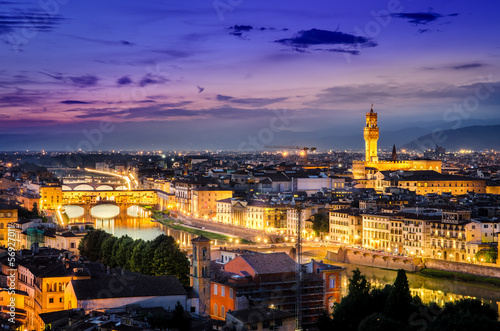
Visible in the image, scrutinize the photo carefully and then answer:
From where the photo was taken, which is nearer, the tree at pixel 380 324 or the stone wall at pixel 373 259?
the tree at pixel 380 324

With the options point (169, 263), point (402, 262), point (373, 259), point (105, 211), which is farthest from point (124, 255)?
point (105, 211)

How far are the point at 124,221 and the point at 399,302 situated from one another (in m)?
21.9

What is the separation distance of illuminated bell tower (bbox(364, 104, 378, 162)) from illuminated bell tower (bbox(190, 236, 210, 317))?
96.9 ft

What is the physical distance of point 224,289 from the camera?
36.5ft

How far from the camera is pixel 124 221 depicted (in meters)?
30.9

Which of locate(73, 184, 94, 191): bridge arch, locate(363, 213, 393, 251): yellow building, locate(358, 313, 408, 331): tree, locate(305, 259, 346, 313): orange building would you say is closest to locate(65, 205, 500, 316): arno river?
locate(363, 213, 393, 251): yellow building

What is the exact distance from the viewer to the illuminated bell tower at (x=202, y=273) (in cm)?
1119

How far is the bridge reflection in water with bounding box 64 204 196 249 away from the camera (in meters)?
24.7

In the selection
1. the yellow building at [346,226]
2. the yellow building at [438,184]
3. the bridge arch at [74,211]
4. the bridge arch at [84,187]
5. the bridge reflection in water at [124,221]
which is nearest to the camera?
the yellow building at [346,226]

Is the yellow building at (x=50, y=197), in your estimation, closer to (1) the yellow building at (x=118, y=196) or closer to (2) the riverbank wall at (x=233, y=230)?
(1) the yellow building at (x=118, y=196)

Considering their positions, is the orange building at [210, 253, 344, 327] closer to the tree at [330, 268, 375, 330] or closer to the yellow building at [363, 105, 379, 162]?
the tree at [330, 268, 375, 330]

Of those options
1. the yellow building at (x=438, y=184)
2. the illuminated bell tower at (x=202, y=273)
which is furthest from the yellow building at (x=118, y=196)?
the illuminated bell tower at (x=202, y=273)

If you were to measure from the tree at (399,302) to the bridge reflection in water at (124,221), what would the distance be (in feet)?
32.8

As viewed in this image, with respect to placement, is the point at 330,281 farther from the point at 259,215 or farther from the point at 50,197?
the point at 50,197
